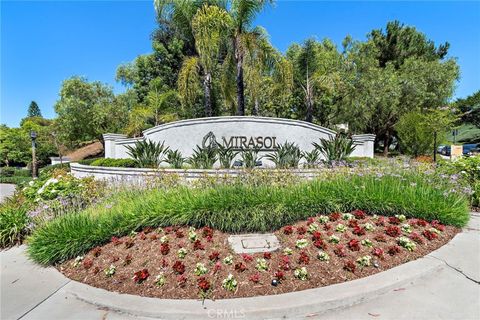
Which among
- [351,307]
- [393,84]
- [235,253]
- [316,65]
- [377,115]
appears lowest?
[351,307]

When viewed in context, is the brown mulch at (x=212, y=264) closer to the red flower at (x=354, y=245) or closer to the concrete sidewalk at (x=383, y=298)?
the red flower at (x=354, y=245)

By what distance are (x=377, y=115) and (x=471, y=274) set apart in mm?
18503

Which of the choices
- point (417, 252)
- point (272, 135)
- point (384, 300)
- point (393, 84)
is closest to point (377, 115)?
point (393, 84)

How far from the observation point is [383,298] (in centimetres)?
274

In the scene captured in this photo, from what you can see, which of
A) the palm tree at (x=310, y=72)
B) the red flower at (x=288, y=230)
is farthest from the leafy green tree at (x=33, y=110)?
the red flower at (x=288, y=230)

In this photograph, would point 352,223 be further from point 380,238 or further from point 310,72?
point 310,72

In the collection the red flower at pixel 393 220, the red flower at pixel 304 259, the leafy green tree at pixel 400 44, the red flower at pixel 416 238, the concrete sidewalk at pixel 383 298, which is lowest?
the concrete sidewalk at pixel 383 298

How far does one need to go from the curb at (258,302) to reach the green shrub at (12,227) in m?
2.66

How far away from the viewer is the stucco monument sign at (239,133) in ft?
36.2

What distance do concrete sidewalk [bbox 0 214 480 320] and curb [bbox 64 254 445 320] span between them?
53mm

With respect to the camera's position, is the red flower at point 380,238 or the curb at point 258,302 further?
the red flower at point 380,238

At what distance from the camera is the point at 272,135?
11266mm

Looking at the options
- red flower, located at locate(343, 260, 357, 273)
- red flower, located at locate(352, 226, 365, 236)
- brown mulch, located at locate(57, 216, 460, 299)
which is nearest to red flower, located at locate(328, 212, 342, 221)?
brown mulch, located at locate(57, 216, 460, 299)

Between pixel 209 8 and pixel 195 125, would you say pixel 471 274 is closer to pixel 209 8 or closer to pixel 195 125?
pixel 195 125
